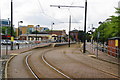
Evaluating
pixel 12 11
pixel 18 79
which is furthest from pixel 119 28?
pixel 12 11

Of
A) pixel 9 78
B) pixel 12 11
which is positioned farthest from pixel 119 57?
pixel 12 11

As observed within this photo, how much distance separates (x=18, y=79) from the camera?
10320 mm

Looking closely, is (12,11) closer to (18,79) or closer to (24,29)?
(18,79)

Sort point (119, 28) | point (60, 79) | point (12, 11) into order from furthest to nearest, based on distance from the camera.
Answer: point (12, 11) → point (119, 28) → point (60, 79)

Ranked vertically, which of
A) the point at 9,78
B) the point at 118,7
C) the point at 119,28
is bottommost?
the point at 9,78

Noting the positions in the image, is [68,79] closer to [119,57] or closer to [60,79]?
[60,79]

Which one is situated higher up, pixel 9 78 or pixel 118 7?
pixel 118 7

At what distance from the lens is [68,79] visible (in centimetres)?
1022

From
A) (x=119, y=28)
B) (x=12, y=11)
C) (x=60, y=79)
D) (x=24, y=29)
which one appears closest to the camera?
(x=60, y=79)

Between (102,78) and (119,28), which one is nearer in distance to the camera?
(102,78)

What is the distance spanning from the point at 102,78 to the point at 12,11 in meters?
25.2

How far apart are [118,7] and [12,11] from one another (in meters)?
18.6

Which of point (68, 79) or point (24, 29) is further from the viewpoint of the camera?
point (24, 29)

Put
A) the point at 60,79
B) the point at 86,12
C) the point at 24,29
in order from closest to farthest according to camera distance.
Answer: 1. the point at 60,79
2. the point at 86,12
3. the point at 24,29
